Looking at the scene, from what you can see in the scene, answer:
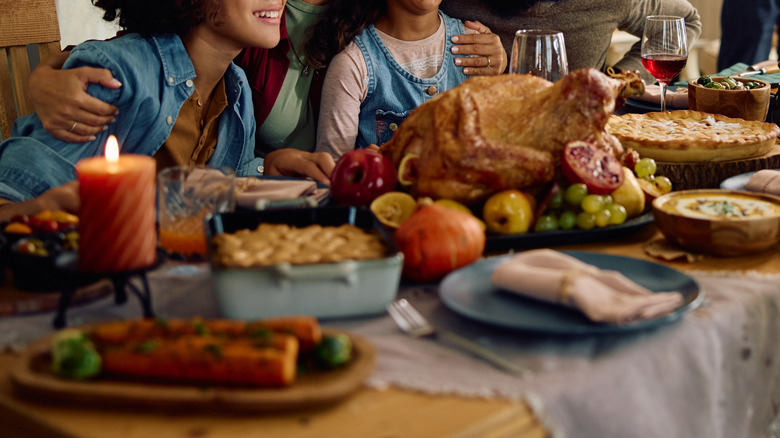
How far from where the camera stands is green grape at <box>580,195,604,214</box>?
1157 millimetres

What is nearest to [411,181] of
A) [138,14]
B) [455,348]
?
[455,348]

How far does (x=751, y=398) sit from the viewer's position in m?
0.98

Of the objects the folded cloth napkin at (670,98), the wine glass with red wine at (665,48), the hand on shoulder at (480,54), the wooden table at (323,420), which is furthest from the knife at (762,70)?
the wooden table at (323,420)

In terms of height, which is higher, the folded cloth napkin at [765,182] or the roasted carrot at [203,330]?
the roasted carrot at [203,330]

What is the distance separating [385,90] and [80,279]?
4.98ft

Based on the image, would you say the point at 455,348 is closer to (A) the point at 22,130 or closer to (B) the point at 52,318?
(B) the point at 52,318

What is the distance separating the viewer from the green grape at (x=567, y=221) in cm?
117

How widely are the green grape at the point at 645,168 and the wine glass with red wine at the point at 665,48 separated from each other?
652 millimetres

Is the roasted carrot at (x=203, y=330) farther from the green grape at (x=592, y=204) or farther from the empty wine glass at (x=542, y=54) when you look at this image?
the empty wine glass at (x=542, y=54)

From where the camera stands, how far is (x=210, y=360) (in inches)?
27.6

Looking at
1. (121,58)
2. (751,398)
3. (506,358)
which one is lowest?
(751,398)

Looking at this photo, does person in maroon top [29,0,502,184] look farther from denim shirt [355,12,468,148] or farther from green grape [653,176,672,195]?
green grape [653,176,672,195]

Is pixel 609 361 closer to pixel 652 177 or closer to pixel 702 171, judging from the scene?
pixel 652 177

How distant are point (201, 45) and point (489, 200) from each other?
1.08 m
